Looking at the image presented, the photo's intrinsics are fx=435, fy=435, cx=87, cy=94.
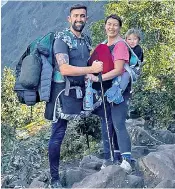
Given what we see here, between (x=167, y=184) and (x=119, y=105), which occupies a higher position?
(x=119, y=105)

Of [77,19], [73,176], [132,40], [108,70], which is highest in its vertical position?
[77,19]

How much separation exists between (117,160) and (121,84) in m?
0.88

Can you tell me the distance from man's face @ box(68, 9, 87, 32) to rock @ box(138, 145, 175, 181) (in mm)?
1575

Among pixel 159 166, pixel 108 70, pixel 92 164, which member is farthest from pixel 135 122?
pixel 108 70

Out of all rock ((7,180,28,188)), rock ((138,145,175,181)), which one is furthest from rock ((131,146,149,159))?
rock ((7,180,28,188))

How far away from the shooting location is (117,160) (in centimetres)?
475

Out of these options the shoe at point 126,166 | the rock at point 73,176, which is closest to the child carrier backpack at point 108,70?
the shoe at point 126,166

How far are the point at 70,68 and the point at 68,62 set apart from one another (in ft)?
0.27

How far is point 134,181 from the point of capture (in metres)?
4.29

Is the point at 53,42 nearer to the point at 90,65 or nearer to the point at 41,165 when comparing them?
the point at 90,65

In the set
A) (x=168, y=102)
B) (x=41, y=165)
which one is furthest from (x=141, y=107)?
(x=41, y=165)

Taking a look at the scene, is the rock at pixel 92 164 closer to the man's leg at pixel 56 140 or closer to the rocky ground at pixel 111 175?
the rocky ground at pixel 111 175

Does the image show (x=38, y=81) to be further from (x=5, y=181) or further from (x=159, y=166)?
(x=5, y=181)

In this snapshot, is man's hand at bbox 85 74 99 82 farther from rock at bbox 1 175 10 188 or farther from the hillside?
the hillside
